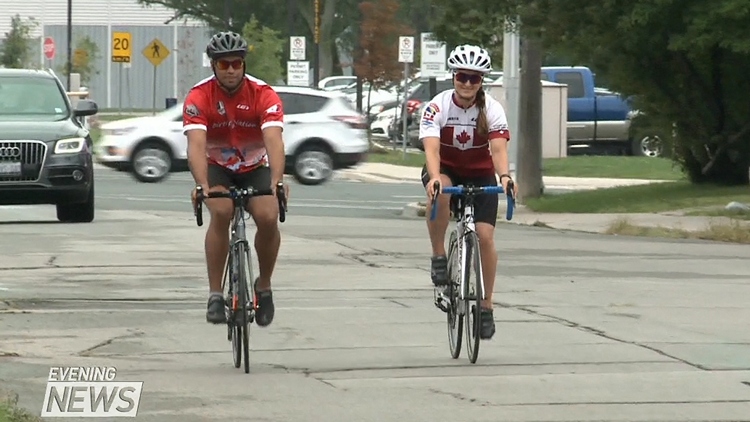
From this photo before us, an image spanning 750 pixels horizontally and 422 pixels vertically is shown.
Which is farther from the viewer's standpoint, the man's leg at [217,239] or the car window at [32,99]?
the car window at [32,99]

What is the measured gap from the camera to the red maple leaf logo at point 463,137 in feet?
33.7

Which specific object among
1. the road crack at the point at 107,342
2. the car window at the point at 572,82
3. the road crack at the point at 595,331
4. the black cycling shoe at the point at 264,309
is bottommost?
the road crack at the point at 107,342

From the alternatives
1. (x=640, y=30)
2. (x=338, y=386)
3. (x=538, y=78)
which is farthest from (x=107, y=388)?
(x=538, y=78)

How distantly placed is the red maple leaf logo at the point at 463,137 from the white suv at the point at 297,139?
17.9m

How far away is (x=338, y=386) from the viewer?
9070mm

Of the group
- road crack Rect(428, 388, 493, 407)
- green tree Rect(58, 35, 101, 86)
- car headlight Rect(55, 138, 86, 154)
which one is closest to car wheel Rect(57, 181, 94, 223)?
car headlight Rect(55, 138, 86, 154)

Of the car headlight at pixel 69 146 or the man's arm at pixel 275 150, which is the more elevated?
the man's arm at pixel 275 150

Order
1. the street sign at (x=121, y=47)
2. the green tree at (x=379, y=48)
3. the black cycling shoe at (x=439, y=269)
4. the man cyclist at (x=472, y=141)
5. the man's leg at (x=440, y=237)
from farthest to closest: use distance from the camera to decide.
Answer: the street sign at (x=121, y=47), the green tree at (x=379, y=48), the black cycling shoe at (x=439, y=269), the man's leg at (x=440, y=237), the man cyclist at (x=472, y=141)

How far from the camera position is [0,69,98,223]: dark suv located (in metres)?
20.2

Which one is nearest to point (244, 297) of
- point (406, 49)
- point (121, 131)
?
point (121, 131)

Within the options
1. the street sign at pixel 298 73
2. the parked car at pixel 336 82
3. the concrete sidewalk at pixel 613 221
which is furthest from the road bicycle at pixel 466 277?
the parked car at pixel 336 82

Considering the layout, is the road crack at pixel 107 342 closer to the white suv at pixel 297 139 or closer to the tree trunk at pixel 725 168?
the tree trunk at pixel 725 168

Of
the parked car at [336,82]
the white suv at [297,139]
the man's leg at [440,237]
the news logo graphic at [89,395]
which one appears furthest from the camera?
the parked car at [336,82]

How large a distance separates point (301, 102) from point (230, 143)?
1901cm
